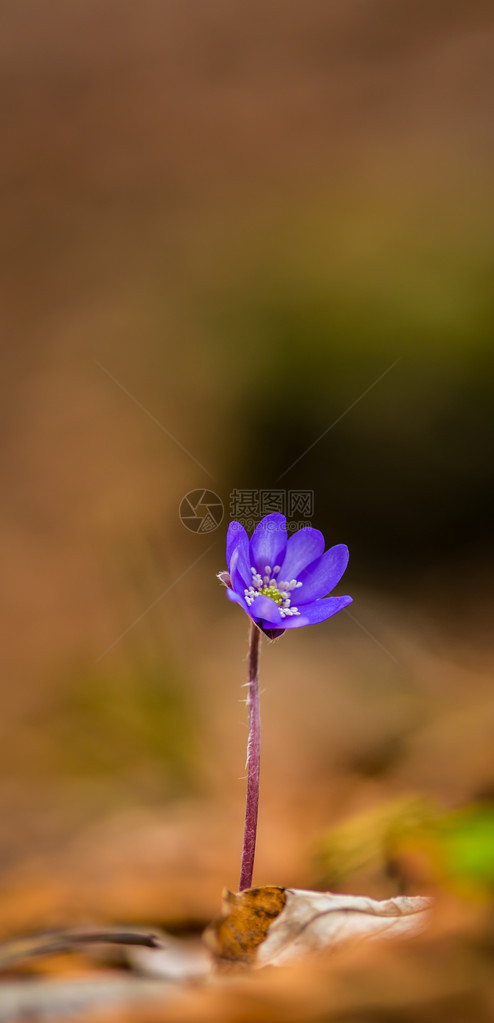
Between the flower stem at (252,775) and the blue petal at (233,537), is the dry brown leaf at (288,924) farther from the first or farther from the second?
the blue petal at (233,537)

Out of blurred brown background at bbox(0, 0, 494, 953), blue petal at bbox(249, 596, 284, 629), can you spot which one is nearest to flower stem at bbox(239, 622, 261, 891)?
blue petal at bbox(249, 596, 284, 629)

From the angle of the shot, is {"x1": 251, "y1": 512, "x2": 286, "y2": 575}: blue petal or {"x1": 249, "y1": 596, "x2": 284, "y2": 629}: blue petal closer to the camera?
{"x1": 249, "y1": 596, "x2": 284, "y2": 629}: blue petal

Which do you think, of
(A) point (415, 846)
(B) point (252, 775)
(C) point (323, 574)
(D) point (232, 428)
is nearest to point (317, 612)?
(C) point (323, 574)

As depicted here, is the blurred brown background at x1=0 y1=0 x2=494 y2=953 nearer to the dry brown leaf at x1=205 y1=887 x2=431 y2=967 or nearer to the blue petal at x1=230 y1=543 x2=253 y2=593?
the dry brown leaf at x1=205 y1=887 x2=431 y2=967

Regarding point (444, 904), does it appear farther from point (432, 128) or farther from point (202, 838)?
point (432, 128)

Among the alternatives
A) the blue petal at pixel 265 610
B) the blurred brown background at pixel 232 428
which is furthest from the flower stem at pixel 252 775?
the blurred brown background at pixel 232 428

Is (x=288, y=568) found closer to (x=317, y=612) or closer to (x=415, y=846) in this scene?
(x=317, y=612)

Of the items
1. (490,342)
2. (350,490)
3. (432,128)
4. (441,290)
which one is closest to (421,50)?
(432,128)
